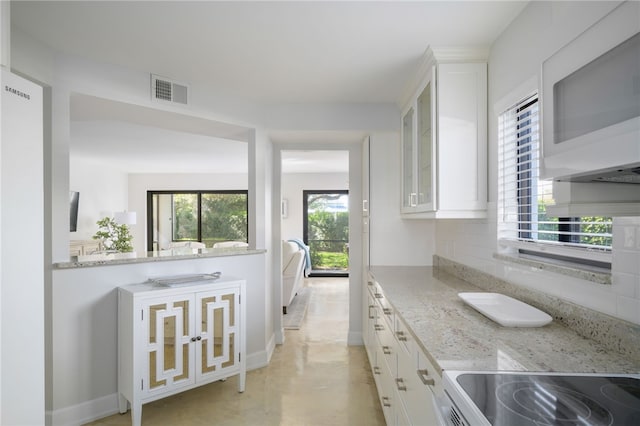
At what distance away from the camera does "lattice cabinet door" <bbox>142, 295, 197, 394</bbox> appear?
2332 mm

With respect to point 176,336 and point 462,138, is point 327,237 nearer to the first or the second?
point 176,336

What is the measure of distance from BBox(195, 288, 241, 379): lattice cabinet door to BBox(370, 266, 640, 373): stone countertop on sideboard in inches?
52.5

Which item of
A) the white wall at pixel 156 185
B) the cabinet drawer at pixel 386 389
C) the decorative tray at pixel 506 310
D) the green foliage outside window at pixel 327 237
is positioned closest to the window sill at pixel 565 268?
the decorative tray at pixel 506 310

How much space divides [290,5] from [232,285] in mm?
1904

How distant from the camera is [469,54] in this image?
2172 millimetres

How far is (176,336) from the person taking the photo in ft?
7.97

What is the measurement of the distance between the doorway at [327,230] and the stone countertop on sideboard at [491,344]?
6.11 m

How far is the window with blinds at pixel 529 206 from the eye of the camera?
146cm

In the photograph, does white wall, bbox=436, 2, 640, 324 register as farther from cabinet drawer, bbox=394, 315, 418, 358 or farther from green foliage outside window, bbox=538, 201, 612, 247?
cabinet drawer, bbox=394, 315, 418, 358

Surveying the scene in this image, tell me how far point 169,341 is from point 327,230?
5.76 metres

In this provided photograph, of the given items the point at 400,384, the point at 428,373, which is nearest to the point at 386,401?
the point at 400,384

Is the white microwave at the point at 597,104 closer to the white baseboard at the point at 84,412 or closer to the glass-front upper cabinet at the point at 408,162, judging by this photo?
the glass-front upper cabinet at the point at 408,162

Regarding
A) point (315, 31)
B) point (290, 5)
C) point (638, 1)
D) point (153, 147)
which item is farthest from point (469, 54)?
point (153, 147)

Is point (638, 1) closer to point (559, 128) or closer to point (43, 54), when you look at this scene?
point (559, 128)
